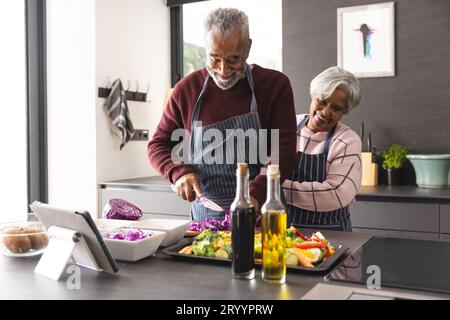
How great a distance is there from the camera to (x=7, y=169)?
3.18 meters

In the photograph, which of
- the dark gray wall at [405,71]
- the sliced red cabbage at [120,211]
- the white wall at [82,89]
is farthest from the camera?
the white wall at [82,89]

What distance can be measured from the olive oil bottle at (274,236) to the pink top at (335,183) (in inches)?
33.9

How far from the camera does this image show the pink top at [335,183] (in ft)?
6.18

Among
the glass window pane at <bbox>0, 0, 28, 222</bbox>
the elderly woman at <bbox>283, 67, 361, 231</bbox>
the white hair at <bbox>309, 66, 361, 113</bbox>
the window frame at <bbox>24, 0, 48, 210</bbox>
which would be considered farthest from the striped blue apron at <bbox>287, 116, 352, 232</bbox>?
the window frame at <bbox>24, 0, 48, 210</bbox>

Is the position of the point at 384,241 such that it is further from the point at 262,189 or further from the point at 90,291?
the point at 90,291

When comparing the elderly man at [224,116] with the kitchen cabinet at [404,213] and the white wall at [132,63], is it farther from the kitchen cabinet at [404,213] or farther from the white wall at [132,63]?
the white wall at [132,63]

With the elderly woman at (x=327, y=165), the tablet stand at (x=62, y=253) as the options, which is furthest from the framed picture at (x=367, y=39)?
the tablet stand at (x=62, y=253)

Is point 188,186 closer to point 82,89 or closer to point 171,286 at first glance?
point 171,286

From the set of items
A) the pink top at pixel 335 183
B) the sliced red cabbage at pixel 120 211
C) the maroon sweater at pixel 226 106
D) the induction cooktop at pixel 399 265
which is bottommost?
the induction cooktop at pixel 399 265

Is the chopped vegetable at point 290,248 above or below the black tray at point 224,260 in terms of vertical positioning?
above

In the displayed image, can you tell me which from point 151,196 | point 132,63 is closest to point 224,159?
point 151,196

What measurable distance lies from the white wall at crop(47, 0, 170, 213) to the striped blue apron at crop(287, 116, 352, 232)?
1710 mm

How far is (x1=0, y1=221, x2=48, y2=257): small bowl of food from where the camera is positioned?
131 centimetres

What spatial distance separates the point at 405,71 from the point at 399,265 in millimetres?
2188
